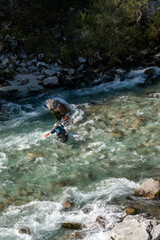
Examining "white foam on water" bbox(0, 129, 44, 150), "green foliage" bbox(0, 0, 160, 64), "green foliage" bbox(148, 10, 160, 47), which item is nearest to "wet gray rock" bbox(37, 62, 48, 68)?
"green foliage" bbox(0, 0, 160, 64)

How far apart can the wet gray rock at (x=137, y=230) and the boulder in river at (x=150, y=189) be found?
1619 millimetres

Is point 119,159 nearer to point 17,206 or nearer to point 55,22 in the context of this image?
point 17,206

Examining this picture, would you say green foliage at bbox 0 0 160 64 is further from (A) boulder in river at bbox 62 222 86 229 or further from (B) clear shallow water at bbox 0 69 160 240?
(A) boulder in river at bbox 62 222 86 229

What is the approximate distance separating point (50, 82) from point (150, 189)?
41.3 feet

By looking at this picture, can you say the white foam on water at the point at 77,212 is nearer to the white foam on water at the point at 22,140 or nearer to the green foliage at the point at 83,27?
the white foam on water at the point at 22,140

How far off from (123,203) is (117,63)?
14502 mm

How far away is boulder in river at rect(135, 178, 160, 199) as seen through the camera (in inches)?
332

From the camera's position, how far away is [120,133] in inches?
496

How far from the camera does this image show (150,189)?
854cm

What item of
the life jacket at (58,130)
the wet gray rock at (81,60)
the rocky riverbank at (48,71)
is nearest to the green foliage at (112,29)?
the wet gray rock at (81,60)

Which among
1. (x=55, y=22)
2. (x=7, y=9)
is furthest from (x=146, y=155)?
(x=7, y=9)

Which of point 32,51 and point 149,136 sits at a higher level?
point 32,51

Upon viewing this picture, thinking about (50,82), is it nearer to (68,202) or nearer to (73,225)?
(68,202)

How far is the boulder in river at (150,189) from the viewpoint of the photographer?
27.7 feet
